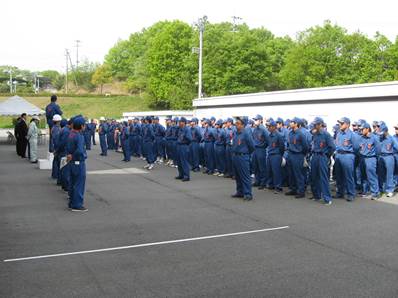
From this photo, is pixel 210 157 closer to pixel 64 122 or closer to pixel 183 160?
pixel 183 160

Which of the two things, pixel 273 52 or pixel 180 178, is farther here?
pixel 273 52

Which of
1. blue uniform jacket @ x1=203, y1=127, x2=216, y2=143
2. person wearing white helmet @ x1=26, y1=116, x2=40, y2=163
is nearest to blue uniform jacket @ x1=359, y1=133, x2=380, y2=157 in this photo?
blue uniform jacket @ x1=203, y1=127, x2=216, y2=143

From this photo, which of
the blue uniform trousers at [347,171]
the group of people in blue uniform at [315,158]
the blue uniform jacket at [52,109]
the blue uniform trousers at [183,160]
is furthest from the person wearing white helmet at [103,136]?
the blue uniform trousers at [347,171]

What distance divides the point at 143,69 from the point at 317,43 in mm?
36071

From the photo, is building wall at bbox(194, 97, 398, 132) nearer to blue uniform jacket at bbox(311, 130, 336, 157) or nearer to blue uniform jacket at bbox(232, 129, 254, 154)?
Answer: blue uniform jacket at bbox(311, 130, 336, 157)

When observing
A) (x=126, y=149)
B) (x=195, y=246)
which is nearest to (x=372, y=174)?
(x=195, y=246)

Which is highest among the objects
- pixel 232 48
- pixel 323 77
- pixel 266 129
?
pixel 232 48

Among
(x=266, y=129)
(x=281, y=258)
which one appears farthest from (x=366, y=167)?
(x=281, y=258)

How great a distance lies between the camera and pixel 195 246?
807cm

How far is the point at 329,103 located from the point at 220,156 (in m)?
7.07

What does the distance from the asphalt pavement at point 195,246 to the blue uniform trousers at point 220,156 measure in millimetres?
3998

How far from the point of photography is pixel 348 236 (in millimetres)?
8695

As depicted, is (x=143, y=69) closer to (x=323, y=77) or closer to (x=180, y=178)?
(x=323, y=77)

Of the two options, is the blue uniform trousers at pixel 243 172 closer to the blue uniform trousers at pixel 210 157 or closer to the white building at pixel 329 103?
the blue uniform trousers at pixel 210 157
